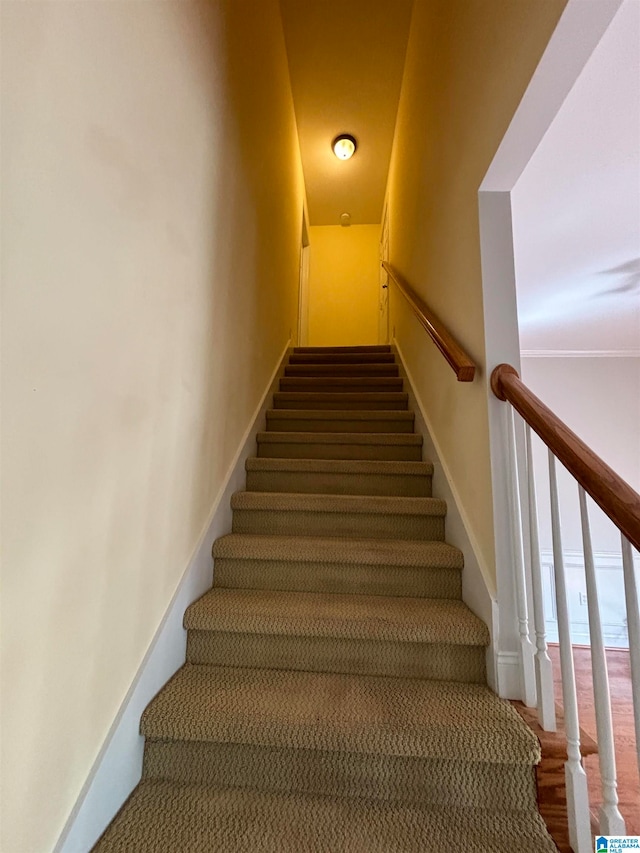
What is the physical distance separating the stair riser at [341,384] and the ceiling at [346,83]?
2465 mm

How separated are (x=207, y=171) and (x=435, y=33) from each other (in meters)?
1.68

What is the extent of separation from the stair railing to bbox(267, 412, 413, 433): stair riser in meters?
1.20

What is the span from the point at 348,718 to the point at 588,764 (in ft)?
3.81

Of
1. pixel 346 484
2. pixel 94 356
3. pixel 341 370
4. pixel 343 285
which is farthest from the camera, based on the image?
pixel 343 285

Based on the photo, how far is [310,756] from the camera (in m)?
0.98

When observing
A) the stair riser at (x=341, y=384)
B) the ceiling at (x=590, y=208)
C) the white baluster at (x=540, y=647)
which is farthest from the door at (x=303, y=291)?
the white baluster at (x=540, y=647)

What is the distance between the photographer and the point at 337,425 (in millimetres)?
2480

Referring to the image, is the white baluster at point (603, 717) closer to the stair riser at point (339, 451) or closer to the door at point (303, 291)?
the stair riser at point (339, 451)

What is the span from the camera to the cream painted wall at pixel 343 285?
521 cm

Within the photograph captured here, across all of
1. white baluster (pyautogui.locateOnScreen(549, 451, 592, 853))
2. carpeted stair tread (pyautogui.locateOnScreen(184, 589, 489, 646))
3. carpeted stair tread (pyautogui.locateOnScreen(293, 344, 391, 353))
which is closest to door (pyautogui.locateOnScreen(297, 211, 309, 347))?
carpeted stair tread (pyautogui.locateOnScreen(293, 344, 391, 353))

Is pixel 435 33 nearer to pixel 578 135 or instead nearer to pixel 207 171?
pixel 578 135

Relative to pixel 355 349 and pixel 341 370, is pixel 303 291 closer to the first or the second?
pixel 355 349

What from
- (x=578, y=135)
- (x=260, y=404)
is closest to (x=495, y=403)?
(x=578, y=135)

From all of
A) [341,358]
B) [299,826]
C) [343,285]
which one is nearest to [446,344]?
[299,826]
